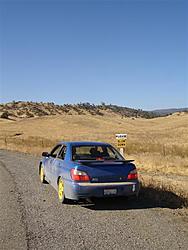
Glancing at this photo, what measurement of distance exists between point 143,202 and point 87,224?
106 inches

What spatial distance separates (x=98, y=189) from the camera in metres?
9.42

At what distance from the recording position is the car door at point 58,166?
421 inches

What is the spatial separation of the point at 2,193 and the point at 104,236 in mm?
5161

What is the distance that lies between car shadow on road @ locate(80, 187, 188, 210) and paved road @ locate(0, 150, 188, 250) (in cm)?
2

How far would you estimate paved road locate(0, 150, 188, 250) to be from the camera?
6.73 metres

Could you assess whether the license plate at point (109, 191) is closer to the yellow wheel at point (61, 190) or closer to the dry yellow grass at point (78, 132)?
the yellow wheel at point (61, 190)

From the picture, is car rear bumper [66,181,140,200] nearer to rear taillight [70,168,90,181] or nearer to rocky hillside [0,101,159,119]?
rear taillight [70,168,90,181]

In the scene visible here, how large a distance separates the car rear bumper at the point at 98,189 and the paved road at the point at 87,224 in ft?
1.08

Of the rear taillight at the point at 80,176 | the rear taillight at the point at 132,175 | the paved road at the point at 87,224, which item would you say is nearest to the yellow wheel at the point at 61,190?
the paved road at the point at 87,224

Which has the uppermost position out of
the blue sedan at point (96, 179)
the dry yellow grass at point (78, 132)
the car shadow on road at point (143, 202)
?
the blue sedan at point (96, 179)

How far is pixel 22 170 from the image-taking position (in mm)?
17766

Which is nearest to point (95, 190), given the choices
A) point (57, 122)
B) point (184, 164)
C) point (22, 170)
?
point (22, 170)

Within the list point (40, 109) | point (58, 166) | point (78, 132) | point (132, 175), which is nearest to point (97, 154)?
point (58, 166)

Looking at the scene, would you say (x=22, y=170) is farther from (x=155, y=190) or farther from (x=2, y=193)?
(x=155, y=190)
